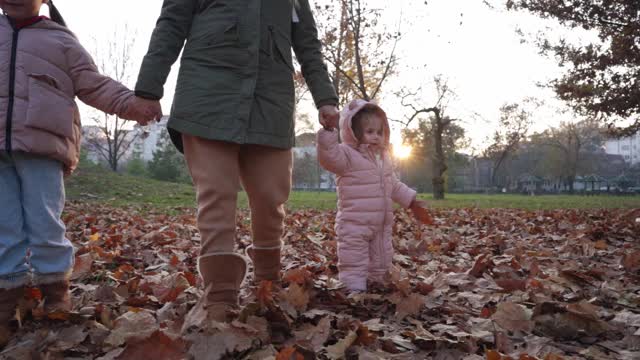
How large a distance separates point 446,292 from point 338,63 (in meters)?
14.4

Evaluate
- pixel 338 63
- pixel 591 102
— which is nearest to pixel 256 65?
pixel 591 102

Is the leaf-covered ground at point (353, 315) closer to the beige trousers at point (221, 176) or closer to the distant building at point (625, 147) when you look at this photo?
the beige trousers at point (221, 176)

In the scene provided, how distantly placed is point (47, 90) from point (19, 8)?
401 mm

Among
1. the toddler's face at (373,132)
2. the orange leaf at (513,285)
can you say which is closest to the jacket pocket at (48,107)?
the toddler's face at (373,132)

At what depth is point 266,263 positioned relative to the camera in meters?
2.86

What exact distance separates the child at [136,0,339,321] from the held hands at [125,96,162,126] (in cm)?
5

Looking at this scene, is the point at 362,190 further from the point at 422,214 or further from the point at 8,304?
the point at 8,304

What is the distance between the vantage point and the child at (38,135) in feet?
7.04

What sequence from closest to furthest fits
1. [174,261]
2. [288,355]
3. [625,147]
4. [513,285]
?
1. [288,355]
2. [513,285]
3. [174,261]
4. [625,147]

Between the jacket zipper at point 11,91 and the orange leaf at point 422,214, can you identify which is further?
the orange leaf at point 422,214

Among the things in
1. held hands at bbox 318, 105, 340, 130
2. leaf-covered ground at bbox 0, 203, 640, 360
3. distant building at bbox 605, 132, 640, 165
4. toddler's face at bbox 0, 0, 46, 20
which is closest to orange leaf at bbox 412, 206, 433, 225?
leaf-covered ground at bbox 0, 203, 640, 360

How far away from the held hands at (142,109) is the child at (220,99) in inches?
1.8

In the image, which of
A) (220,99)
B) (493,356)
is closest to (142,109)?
(220,99)

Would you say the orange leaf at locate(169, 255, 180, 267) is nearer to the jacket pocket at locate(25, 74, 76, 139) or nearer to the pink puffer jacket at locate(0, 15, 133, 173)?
the pink puffer jacket at locate(0, 15, 133, 173)
